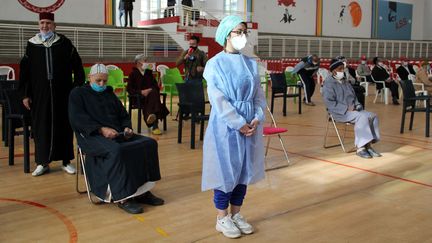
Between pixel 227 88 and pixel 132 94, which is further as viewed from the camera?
pixel 132 94

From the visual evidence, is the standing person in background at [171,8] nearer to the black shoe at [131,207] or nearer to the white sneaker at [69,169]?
the white sneaker at [69,169]

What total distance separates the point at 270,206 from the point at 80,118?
5.38ft

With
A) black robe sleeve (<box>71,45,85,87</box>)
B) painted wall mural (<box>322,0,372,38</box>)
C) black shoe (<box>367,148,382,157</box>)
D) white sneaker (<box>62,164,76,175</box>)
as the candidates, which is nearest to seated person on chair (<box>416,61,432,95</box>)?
black shoe (<box>367,148,382,157</box>)

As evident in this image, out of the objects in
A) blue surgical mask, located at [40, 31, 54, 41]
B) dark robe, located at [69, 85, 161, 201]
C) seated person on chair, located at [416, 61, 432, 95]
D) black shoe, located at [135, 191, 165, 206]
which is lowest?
black shoe, located at [135, 191, 165, 206]

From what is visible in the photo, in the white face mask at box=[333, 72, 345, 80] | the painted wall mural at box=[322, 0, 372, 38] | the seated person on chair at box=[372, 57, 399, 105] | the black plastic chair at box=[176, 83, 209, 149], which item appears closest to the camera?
the white face mask at box=[333, 72, 345, 80]

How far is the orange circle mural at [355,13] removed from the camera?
2262 cm

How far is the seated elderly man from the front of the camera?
11.3ft

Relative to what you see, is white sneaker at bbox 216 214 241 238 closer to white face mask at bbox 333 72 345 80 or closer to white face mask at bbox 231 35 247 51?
white face mask at bbox 231 35 247 51

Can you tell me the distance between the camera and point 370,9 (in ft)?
76.4

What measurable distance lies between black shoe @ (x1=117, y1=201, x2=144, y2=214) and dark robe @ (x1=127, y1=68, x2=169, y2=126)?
3.46 metres

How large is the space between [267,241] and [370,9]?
22480 mm

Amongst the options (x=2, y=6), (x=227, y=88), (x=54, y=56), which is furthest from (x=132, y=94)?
(x=2, y=6)

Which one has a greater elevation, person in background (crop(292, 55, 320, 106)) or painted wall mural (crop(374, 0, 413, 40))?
painted wall mural (crop(374, 0, 413, 40))

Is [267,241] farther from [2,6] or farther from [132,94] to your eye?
[2,6]
